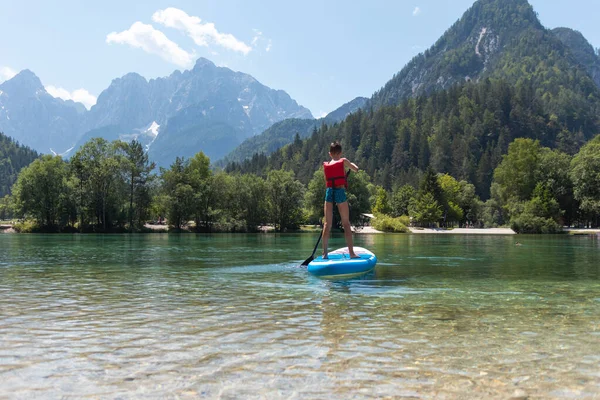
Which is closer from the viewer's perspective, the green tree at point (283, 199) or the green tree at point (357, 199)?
the green tree at point (283, 199)

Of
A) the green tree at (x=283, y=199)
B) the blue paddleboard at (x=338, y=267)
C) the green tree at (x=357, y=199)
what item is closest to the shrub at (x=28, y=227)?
the green tree at (x=283, y=199)

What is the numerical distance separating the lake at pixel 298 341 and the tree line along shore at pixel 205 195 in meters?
85.0

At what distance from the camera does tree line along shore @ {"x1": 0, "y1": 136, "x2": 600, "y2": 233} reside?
9281cm

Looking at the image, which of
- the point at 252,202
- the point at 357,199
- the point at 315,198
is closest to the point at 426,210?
the point at 357,199

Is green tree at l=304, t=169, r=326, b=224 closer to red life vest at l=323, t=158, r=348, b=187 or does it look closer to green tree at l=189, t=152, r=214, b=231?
green tree at l=189, t=152, r=214, b=231

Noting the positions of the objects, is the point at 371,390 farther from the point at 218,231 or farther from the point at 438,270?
the point at 218,231

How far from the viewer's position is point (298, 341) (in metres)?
7.38

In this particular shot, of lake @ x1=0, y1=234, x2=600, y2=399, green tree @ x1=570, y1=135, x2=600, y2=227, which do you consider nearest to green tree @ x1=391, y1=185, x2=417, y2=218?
green tree @ x1=570, y1=135, x2=600, y2=227

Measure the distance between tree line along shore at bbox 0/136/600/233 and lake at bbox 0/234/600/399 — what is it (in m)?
85.0

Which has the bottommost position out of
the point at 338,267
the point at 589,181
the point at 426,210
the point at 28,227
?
the point at 338,267

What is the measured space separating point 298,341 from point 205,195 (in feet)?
317

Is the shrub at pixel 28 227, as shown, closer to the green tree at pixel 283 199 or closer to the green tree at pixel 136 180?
the green tree at pixel 136 180

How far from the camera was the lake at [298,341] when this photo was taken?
5.37 metres

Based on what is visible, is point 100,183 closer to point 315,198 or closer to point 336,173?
point 315,198
